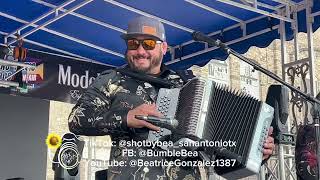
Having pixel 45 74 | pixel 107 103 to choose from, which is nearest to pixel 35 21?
pixel 45 74

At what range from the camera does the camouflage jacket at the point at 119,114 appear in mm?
2369

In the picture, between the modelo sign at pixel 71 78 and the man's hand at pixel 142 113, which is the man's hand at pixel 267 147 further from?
the modelo sign at pixel 71 78

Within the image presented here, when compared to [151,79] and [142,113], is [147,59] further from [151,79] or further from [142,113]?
[142,113]

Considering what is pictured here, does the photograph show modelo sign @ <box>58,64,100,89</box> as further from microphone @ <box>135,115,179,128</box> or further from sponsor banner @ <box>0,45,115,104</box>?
microphone @ <box>135,115,179,128</box>

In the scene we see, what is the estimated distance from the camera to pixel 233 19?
6.05 metres

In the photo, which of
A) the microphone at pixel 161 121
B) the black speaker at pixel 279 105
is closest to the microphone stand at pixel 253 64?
the black speaker at pixel 279 105

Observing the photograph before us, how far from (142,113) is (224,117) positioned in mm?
457

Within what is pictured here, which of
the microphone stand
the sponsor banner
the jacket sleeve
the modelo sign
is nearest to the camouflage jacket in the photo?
the jacket sleeve

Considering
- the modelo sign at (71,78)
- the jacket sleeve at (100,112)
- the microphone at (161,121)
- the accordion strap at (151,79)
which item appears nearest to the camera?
the microphone at (161,121)

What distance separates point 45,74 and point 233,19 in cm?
260

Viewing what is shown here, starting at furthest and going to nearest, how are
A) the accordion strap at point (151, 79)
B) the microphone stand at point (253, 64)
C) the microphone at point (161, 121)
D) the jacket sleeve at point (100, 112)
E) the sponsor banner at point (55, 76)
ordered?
the sponsor banner at point (55, 76) → the microphone stand at point (253, 64) → the accordion strap at point (151, 79) → the jacket sleeve at point (100, 112) → the microphone at point (161, 121)

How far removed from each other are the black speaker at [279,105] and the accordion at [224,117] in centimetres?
16

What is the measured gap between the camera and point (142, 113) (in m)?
2.25

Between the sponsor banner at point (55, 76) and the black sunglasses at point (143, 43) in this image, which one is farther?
the sponsor banner at point (55, 76)
